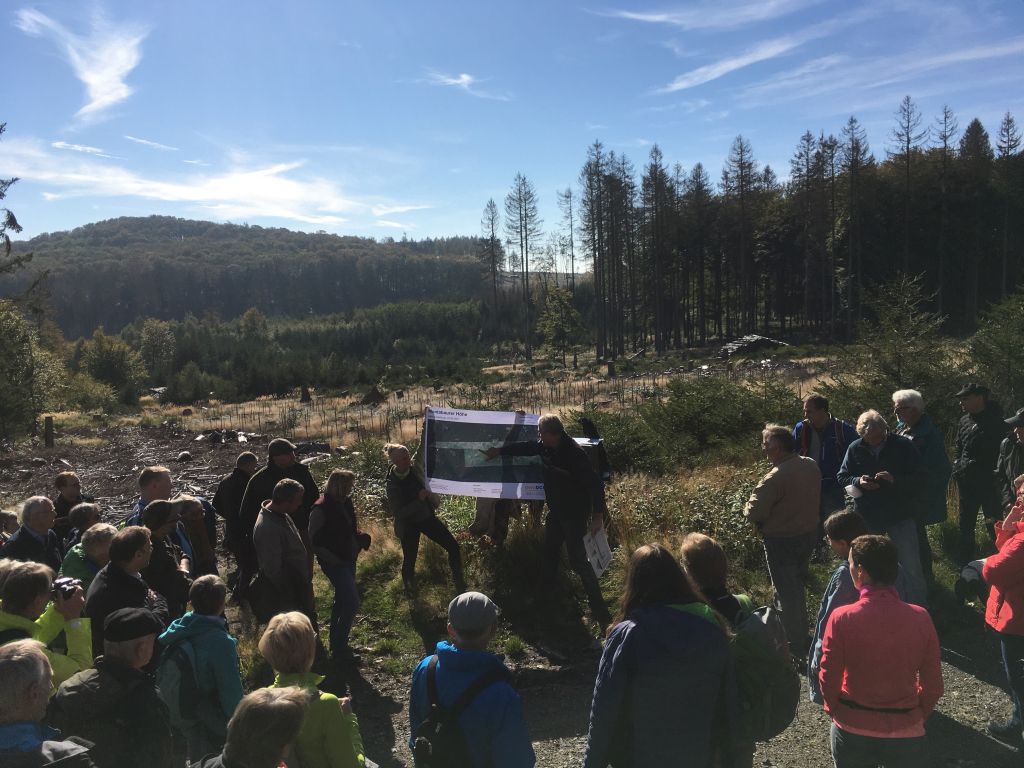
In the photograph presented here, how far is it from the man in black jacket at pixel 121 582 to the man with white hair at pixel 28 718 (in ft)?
4.10

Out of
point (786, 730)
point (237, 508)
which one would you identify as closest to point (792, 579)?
point (786, 730)

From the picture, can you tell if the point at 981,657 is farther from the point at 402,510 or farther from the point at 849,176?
the point at 849,176

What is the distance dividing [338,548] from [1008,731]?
454cm

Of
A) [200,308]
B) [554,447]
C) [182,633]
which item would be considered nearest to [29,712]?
[182,633]

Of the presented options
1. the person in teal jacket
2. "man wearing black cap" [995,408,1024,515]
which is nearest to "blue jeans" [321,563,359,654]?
the person in teal jacket

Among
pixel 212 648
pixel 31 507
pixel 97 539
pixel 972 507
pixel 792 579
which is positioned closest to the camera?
pixel 212 648

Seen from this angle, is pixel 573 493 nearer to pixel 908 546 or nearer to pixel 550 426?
pixel 550 426

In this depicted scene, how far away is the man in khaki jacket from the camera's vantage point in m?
4.91

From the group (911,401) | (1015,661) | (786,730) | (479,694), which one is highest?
(911,401)

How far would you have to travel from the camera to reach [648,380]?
36.1m

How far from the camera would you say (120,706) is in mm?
2799

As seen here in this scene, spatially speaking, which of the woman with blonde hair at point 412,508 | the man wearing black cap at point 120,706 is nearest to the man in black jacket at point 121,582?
the man wearing black cap at point 120,706

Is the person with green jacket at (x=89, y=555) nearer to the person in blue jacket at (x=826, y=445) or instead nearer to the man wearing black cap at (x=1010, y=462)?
the person in blue jacket at (x=826, y=445)

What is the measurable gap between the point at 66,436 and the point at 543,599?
1243 inches
